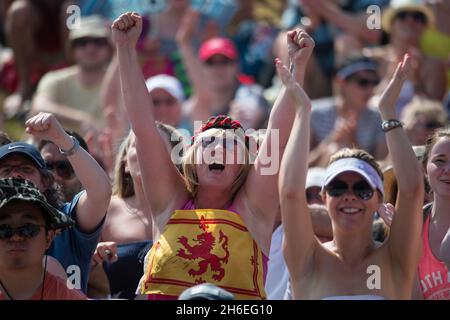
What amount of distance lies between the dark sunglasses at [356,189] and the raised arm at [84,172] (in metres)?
0.99

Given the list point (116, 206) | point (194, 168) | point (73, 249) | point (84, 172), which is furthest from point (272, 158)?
point (116, 206)

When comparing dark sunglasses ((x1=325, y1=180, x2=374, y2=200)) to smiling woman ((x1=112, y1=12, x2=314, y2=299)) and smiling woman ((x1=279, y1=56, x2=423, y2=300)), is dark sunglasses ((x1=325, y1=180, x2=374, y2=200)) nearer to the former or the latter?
smiling woman ((x1=279, y1=56, x2=423, y2=300))

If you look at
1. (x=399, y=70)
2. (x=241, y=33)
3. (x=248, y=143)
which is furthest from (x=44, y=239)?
(x=241, y=33)

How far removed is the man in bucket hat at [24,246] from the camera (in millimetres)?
4535

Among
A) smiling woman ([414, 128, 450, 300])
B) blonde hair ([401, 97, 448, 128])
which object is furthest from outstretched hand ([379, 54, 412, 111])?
blonde hair ([401, 97, 448, 128])

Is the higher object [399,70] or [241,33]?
[241,33]

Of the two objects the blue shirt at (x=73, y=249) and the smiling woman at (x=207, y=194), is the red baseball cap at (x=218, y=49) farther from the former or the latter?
the blue shirt at (x=73, y=249)

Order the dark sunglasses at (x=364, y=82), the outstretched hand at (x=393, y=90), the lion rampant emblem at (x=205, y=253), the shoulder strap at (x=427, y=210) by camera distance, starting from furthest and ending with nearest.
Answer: the dark sunglasses at (x=364, y=82)
the shoulder strap at (x=427, y=210)
the outstretched hand at (x=393, y=90)
the lion rampant emblem at (x=205, y=253)

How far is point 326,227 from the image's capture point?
6.07m

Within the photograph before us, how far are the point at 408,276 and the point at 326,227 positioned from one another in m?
1.22

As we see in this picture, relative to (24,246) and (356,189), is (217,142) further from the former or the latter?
(24,246)

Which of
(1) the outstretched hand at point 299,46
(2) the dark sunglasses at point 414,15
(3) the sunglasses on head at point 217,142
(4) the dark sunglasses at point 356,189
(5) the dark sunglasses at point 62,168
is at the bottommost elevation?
(4) the dark sunglasses at point 356,189

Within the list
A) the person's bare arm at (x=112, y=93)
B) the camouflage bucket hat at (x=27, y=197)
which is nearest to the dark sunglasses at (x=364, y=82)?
the person's bare arm at (x=112, y=93)

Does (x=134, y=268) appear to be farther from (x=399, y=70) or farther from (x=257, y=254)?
(x=399, y=70)
